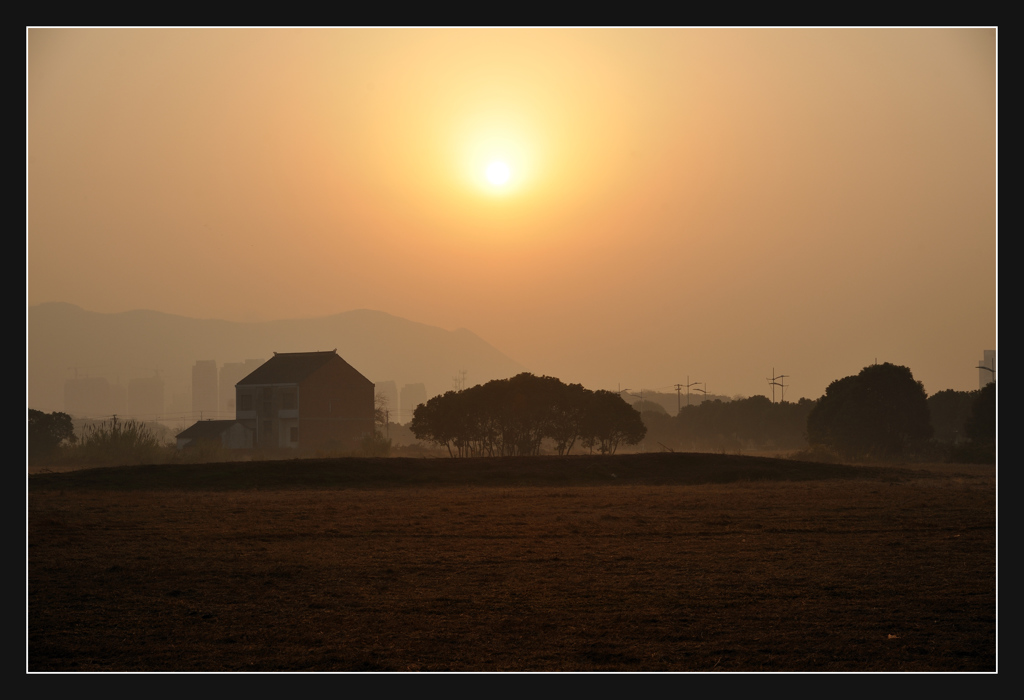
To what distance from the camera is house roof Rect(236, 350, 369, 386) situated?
5700cm

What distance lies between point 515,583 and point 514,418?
93.9ft

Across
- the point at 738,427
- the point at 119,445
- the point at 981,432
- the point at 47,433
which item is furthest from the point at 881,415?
the point at 47,433

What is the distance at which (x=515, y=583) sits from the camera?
10.9m

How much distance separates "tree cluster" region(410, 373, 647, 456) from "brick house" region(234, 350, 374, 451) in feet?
58.2

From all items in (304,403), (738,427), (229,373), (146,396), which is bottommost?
(738,427)

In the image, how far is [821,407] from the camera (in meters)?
47.9

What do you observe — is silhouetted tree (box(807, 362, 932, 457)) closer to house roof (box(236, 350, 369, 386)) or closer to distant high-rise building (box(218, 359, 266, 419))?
house roof (box(236, 350, 369, 386))

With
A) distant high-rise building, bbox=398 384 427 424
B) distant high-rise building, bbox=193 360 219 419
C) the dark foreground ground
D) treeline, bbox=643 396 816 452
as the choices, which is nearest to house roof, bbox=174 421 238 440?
treeline, bbox=643 396 816 452

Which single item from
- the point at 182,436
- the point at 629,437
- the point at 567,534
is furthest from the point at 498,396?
the point at 182,436

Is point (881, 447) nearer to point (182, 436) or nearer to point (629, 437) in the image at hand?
point (629, 437)

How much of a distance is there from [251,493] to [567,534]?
12.5 meters

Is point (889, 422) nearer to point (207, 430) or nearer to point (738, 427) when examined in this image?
point (738, 427)

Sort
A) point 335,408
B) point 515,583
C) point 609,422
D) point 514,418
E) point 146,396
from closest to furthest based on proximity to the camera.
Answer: point 515,583, point 514,418, point 609,422, point 335,408, point 146,396

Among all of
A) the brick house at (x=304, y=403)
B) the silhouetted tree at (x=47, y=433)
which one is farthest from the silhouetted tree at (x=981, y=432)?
the silhouetted tree at (x=47, y=433)
